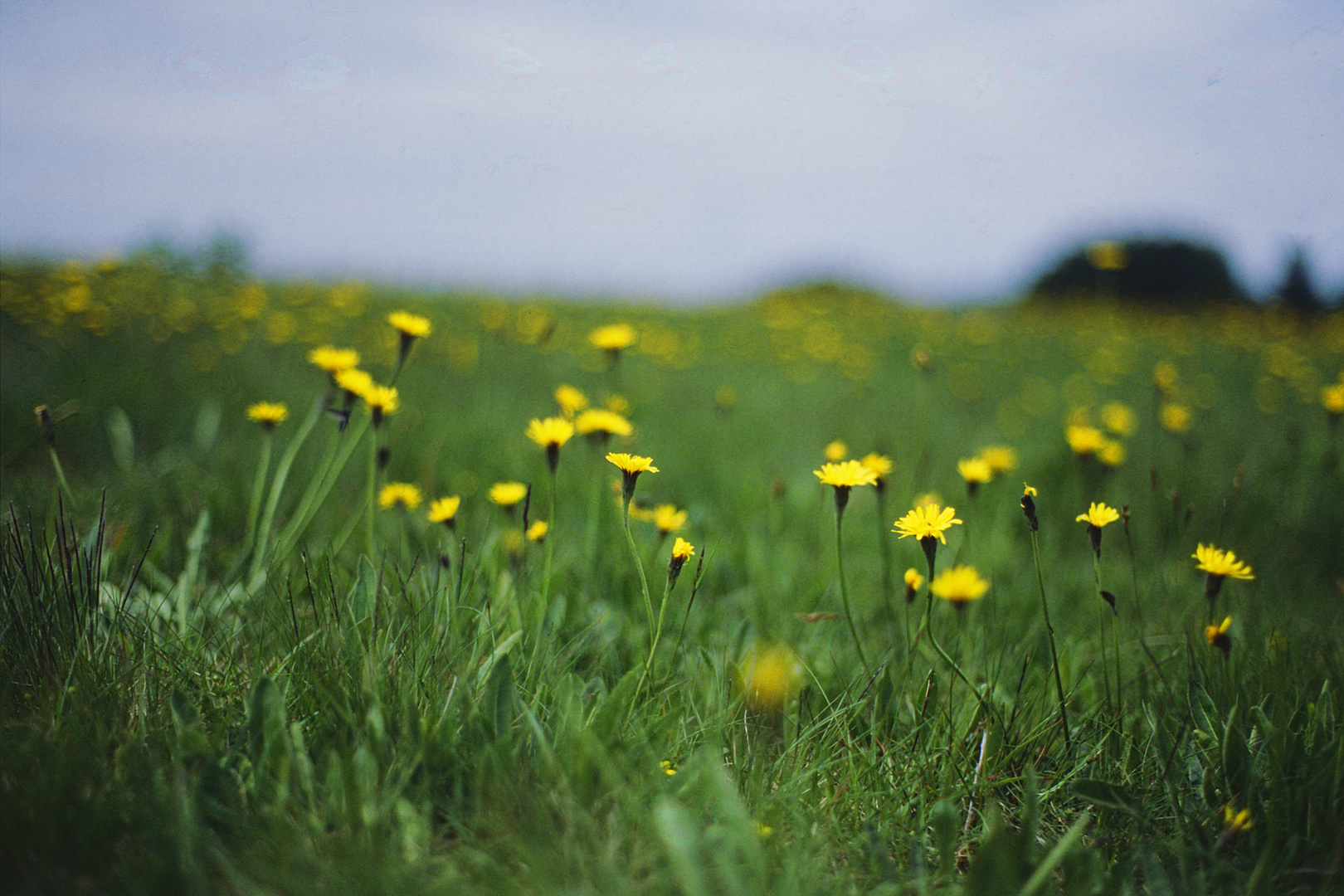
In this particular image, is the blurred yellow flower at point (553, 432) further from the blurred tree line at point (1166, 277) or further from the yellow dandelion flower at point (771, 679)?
the blurred tree line at point (1166, 277)

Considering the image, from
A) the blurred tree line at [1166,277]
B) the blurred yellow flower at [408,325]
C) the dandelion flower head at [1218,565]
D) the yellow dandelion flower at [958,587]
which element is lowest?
the yellow dandelion flower at [958,587]

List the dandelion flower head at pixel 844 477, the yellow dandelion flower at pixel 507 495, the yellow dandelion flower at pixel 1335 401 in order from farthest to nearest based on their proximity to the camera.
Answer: the yellow dandelion flower at pixel 1335 401 < the yellow dandelion flower at pixel 507 495 < the dandelion flower head at pixel 844 477

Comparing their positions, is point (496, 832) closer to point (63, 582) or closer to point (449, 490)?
point (63, 582)


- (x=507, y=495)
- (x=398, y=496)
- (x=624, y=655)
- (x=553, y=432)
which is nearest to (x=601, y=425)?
(x=553, y=432)

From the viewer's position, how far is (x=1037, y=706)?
157 cm

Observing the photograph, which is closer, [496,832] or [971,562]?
[496,832]

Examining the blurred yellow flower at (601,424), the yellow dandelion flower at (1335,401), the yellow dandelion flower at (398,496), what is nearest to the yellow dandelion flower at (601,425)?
the blurred yellow flower at (601,424)

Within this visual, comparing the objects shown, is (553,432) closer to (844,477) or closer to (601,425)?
(601,425)

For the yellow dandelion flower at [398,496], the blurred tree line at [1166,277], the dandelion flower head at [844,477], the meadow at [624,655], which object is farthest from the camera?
the blurred tree line at [1166,277]

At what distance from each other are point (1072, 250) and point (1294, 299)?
9.35 m

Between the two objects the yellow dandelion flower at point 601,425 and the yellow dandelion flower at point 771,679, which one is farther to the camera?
the yellow dandelion flower at point 601,425

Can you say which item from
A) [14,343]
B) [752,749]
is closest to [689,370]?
[14,343]

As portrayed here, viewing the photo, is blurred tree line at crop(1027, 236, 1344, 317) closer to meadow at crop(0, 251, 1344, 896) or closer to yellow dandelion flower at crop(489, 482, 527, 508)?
meadow at crop(0, 251, 1344, 896)

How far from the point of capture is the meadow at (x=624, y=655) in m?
1.01
